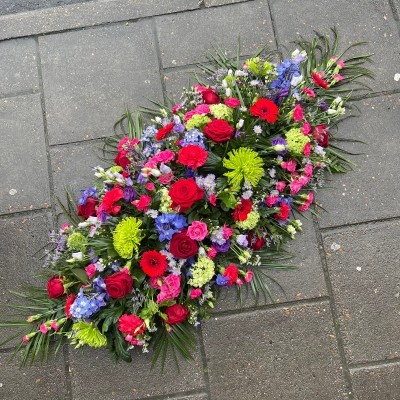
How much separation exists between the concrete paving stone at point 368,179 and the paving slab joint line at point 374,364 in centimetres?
72

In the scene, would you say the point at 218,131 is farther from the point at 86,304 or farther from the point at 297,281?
the point at 86,304

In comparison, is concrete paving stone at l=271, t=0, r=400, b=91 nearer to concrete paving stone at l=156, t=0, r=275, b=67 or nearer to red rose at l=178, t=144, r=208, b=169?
concrete paving stone at l=156, t=0, r=275, b=67

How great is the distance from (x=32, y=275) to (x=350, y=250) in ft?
5.50

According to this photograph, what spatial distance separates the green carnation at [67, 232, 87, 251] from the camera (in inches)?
97.3

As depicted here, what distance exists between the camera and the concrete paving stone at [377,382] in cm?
262

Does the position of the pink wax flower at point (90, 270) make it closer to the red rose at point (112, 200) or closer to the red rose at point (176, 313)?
the red rose at point (112, 200)

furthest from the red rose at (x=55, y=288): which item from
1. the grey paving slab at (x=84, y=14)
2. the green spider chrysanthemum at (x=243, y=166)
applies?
the grey paving slab at (x=84, y=14)

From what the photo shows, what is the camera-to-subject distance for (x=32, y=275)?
2.78 meters

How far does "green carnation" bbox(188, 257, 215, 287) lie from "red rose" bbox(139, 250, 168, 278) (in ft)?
0.50

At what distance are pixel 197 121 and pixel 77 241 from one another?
0.80 meters

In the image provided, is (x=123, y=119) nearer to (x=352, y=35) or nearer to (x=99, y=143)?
(x=99, y=143)

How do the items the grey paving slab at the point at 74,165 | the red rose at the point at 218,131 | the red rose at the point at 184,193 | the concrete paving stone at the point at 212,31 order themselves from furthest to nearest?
the concrete paving stone at the point at 212,31
the grey paving slab at the point at 74,165
the red rose at the point at 218,131
the red rose at the point at 184,193

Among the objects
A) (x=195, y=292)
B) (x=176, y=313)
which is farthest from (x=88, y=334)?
(x=195, y=292)

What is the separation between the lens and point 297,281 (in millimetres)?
2705
